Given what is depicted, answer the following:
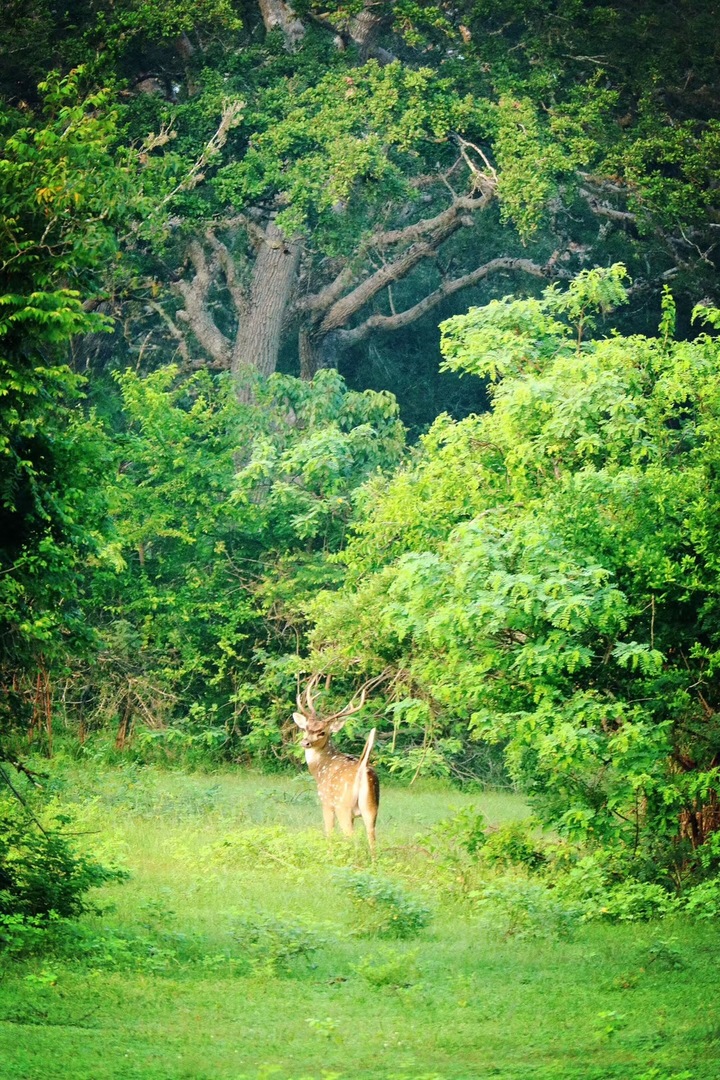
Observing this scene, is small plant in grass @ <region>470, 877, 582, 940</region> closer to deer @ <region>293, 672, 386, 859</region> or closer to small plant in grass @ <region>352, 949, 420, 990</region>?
small plant in grass @ <region>352, 949, 420, 990</region>

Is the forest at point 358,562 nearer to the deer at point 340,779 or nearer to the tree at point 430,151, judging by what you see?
the tree at point 430,151

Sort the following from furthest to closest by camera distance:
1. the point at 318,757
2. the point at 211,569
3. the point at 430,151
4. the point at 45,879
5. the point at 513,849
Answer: the point at 430,151
the point at 211,569
the point at 318,757
the point at 513,849
the point at 45,879

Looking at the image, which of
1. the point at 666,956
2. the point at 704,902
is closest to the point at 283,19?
the point at 704,902

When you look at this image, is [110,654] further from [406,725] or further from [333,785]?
[333,785]

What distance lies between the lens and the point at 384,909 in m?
10.7

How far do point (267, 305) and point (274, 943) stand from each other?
21580 millimetres

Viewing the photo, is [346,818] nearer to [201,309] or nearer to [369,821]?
[369,821]

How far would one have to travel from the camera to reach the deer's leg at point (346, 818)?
14406 mm

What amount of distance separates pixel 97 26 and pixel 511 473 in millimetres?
17910

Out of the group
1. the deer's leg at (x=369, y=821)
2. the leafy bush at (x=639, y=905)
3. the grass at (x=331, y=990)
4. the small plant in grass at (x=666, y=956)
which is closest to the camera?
the grass at (x=331, y=990)

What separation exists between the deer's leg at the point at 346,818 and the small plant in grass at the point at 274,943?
421 cm

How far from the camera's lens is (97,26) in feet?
90.5

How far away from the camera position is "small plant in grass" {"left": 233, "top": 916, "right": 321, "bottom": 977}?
9375 millimetres

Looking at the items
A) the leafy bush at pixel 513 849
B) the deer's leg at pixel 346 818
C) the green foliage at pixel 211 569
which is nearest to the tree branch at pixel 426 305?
the green foliage at pixel 211 569
